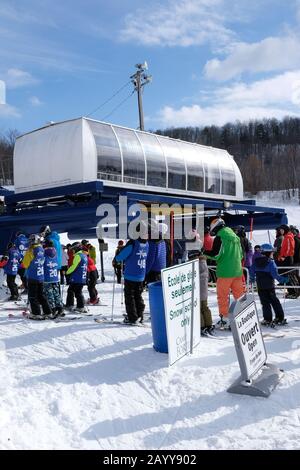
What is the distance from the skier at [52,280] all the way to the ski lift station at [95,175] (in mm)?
2520

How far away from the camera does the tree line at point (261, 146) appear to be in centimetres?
7912

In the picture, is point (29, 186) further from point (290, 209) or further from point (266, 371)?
point (290, 209)

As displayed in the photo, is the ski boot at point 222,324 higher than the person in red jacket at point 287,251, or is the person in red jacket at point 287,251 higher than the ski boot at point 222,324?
the person in red jacket at point 287,251

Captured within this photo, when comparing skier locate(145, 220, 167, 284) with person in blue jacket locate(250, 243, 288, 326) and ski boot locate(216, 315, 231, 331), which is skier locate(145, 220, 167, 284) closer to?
ski boot locate(216, 315, 231, 331)

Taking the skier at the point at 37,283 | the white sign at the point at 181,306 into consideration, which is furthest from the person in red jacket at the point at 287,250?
the skier at the point at 37,283

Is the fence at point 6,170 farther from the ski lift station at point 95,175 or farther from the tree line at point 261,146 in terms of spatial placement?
the ski lift station at point 95,175

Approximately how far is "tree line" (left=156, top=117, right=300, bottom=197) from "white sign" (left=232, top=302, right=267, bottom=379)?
7119cm

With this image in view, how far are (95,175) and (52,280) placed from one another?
3.40 metres

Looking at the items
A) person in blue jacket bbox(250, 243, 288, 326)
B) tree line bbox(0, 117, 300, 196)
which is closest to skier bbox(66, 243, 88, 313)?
person in blue jacket bbox(250, 243, 288, 326)

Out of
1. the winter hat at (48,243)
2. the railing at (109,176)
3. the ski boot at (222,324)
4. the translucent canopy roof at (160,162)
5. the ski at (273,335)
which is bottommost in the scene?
the ski at (273,335)

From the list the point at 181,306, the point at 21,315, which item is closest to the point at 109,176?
the point at 21,315

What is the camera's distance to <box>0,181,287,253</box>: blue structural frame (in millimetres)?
11695

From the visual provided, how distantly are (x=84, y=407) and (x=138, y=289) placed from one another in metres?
3.33

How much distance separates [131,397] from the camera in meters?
5.22
